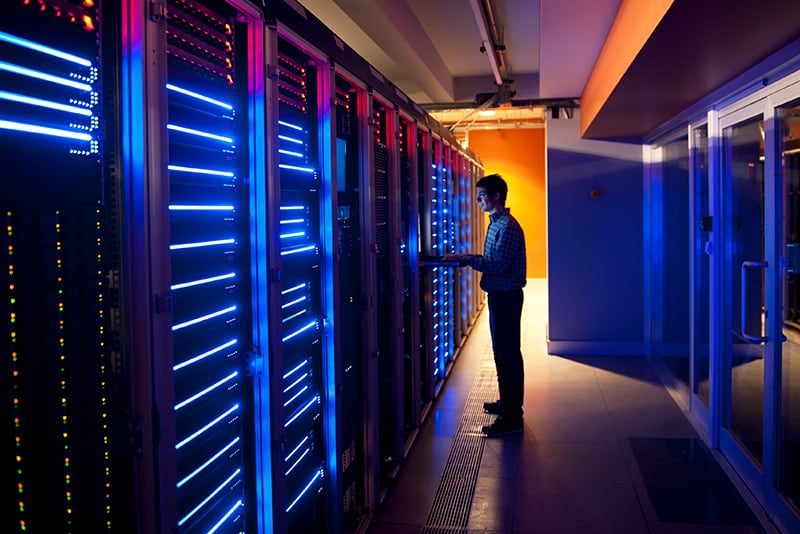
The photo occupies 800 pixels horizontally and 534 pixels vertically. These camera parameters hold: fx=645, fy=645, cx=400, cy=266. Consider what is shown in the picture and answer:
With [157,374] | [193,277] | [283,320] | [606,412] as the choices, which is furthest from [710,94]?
[157,374]

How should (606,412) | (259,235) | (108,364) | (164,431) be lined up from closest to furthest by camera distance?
1. (108,364)
2. (164,431)
3. (259,235)
4. (606,412)

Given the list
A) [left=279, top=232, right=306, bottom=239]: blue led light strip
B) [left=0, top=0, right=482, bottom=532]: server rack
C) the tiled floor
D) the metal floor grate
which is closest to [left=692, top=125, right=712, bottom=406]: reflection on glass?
the tiled floor

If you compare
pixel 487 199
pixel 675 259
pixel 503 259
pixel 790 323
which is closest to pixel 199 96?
pixel 503 259

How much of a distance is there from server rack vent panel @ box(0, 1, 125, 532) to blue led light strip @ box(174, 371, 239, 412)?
0.98ft

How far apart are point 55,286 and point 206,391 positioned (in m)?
0.69

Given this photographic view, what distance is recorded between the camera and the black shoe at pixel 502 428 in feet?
15.0

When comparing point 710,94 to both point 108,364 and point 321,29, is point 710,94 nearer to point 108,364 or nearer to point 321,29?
point 321,29

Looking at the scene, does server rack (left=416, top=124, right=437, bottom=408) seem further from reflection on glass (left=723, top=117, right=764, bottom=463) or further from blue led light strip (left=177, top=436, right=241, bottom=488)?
blue led light strip (left=177, top=436, right=241, bottom=488)

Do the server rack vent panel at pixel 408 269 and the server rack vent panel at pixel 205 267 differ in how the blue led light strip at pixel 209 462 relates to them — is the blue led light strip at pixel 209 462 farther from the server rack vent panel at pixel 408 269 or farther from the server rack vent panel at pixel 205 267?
the server rack vent panel at pixel 408 269

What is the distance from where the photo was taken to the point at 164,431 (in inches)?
55.5

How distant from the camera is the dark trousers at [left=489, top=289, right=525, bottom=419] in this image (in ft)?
14.3

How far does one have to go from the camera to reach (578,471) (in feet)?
12.8

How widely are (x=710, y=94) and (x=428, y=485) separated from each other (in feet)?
9.90

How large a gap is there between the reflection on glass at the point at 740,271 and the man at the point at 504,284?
1.31m
